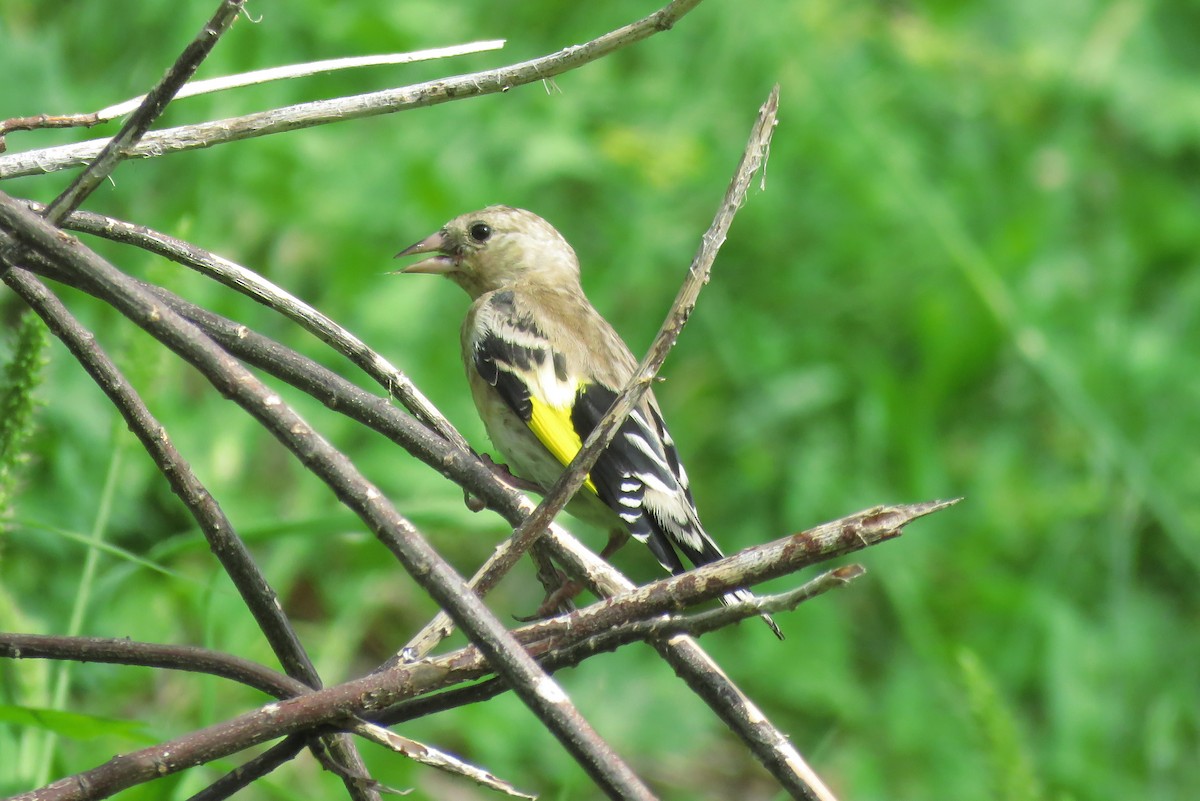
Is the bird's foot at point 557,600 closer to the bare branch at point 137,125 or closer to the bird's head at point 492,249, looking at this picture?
the bare branch at point 137,125

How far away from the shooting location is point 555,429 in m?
3.45

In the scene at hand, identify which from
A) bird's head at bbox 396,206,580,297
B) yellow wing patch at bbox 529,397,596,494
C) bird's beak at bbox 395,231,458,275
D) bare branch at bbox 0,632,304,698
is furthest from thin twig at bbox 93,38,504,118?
bird's head at bbox 396,206,580,297

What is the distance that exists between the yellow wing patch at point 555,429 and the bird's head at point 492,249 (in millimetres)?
876

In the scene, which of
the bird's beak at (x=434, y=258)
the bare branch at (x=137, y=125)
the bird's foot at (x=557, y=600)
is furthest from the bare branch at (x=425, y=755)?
the bird's beak at (x=434, y=258)

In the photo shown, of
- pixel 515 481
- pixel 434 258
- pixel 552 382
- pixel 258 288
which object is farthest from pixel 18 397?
pixel 434 258

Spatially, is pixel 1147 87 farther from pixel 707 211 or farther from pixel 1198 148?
pixel 707 211

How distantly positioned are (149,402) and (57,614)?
51.9 inches

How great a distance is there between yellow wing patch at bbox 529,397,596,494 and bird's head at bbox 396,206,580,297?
0.88 meters

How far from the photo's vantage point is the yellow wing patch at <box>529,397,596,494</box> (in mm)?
3387

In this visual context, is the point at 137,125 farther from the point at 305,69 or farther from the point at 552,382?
the point at 552,382

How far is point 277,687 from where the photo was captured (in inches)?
65.0

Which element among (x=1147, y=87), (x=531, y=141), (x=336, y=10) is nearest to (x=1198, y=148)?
(x=1147, y=87)

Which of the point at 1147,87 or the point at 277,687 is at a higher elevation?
the point at 1147,87

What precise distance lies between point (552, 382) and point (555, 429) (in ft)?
0.73
